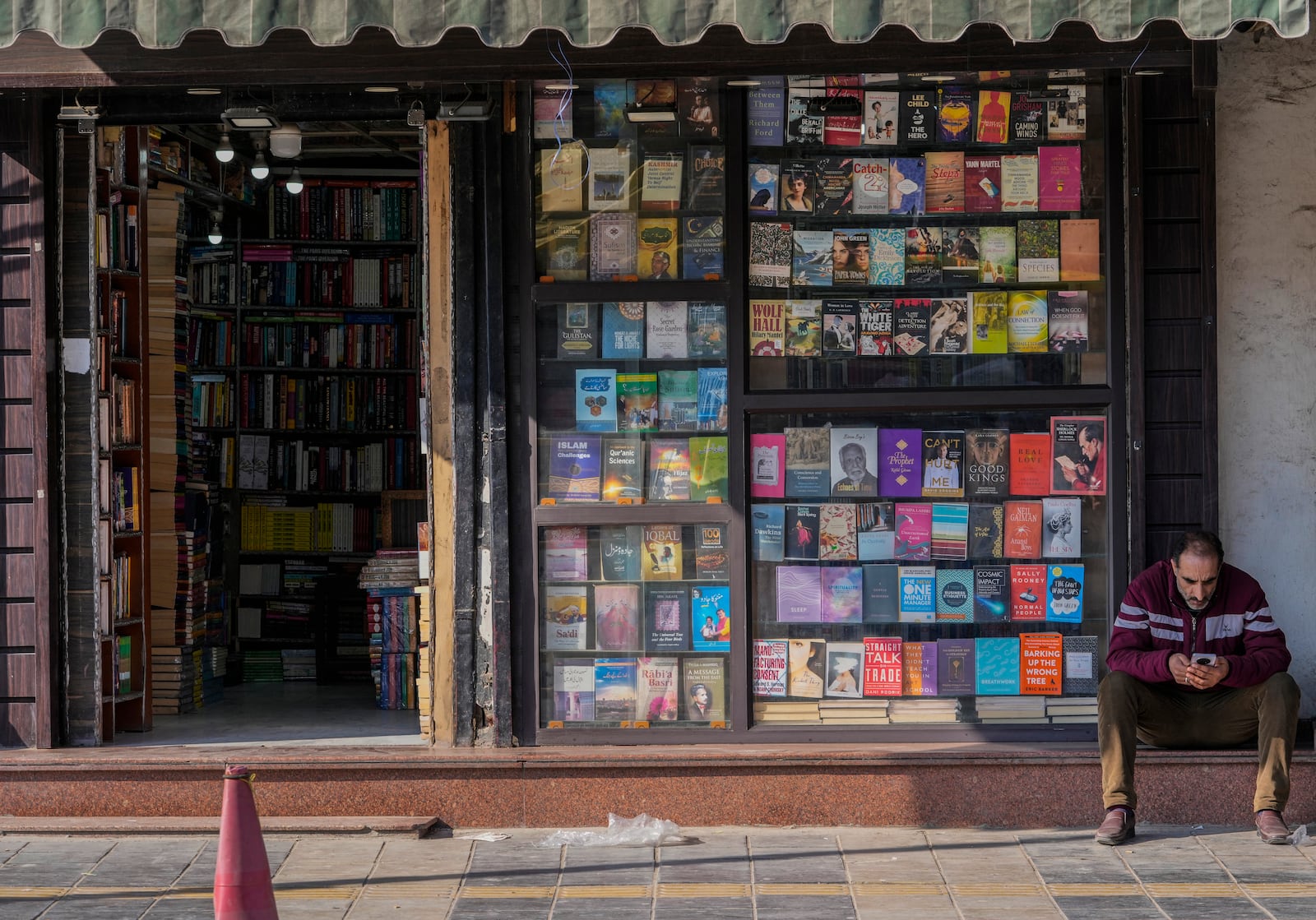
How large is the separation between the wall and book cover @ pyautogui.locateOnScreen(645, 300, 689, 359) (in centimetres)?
235

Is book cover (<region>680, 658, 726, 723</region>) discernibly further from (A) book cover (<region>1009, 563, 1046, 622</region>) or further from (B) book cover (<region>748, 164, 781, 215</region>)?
(B) book cover (<region>748, 164, 781, 215</region>)

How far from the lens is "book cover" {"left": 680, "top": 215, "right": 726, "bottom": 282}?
6605 millimetres

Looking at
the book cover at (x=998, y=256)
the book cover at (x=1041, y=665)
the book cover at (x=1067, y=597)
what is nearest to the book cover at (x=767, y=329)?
the book cover at (x=998, y=256)

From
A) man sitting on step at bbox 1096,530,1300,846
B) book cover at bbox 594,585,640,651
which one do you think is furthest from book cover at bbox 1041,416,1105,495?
book cover at bbox 594,585,640,651

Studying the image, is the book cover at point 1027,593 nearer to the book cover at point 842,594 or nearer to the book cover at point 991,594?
the book cover at point 991,594

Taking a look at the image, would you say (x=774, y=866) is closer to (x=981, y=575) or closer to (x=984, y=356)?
(x=981, y=575)

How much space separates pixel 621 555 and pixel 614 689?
596 mm

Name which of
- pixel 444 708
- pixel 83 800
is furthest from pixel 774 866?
pixel 83 800

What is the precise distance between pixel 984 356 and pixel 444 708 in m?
2.86

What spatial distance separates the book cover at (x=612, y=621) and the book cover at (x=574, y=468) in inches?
16.7

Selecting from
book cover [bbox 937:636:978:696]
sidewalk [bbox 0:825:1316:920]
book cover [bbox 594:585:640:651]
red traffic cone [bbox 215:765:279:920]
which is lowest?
sidewalk [bbox 0:825:1316:920]

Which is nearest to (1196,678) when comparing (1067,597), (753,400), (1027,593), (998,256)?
(1067,597)

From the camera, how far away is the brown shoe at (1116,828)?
5965mm

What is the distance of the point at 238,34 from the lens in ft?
17.0
